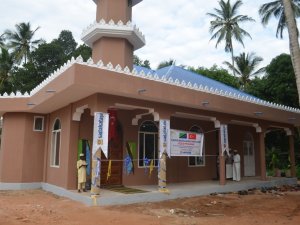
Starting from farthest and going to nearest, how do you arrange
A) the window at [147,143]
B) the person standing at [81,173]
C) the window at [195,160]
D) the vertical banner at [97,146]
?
the window at [195,160], the window at [147,143], the person standing at [81,173], the vertical banner at [97,146]

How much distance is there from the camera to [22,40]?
32.7 m

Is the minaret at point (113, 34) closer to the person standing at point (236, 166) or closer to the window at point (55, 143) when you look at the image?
the window at point (55, 143)

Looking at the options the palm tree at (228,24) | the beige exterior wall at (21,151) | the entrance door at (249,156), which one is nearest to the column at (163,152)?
the beige exterior wall at (21,151)

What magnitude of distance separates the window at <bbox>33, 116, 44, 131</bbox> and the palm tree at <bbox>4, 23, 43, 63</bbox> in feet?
66.2

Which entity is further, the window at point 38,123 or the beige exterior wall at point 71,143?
the window at point 38,123

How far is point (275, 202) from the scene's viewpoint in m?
10.6

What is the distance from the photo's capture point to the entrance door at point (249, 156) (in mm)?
17109

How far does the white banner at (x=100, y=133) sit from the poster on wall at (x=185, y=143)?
2767 mm

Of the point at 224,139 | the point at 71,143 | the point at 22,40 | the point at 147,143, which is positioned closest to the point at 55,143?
the point at 71,143

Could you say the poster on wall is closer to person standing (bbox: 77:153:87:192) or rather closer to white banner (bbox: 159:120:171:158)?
white banner (bbox: 159:120:171:158)

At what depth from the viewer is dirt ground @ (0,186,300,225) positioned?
7.43 metres

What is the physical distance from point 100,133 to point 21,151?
537 cm

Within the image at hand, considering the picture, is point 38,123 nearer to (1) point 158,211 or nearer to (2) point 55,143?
(2) point 55,143

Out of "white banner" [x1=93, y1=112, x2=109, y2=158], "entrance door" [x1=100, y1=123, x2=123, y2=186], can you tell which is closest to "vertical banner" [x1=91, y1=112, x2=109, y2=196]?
"white banner" [x1=93, y1=112, x2=109, y2=158]
